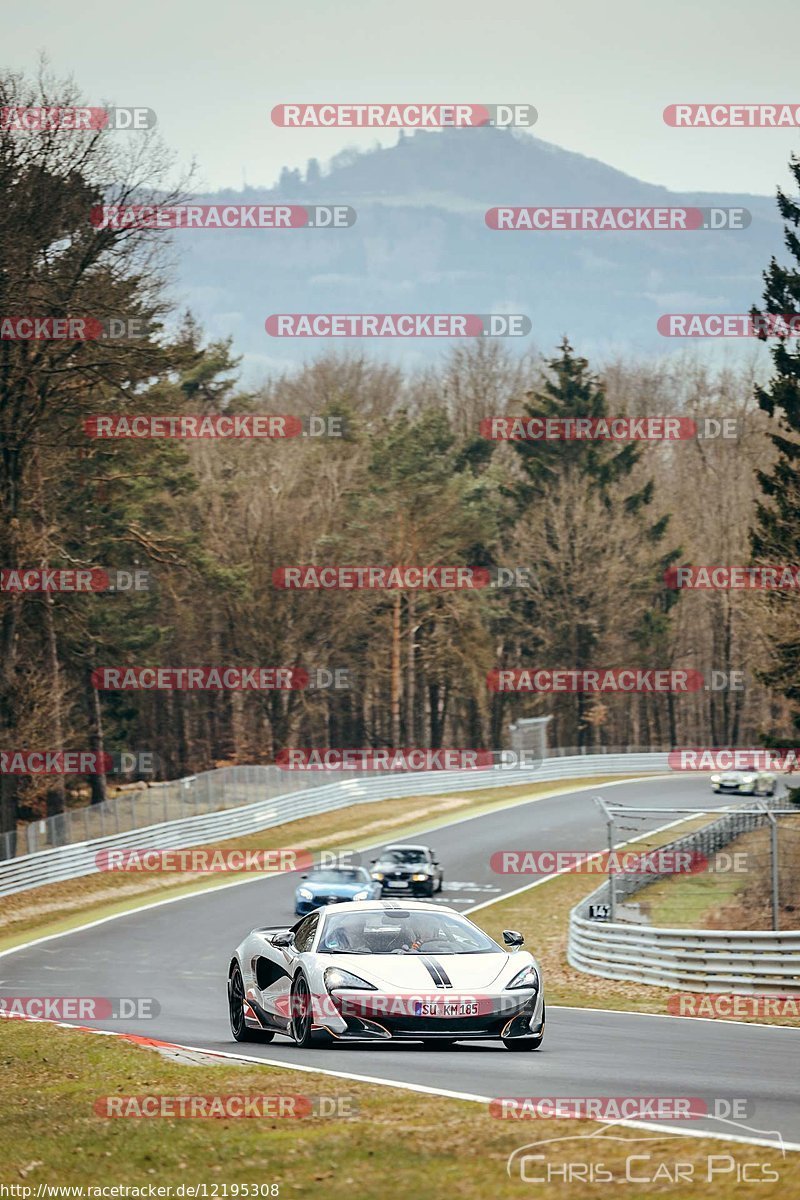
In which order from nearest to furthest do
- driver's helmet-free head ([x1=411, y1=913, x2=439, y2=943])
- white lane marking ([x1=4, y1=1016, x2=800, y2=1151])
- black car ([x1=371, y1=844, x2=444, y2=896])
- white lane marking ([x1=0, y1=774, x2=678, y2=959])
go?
1. white lane marking ([x1=4, y1=1016, x2=800, y2=1151])
2. driver's helmet-free head ([x1=411, y1=913, x2=439, y2=943])
3. white lane marking ([x1=0, y1=774, x2=678, y2=959])
4. black car ([x1=371, y1=844, x2=444, y2=896])

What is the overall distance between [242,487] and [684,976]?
48.9 m

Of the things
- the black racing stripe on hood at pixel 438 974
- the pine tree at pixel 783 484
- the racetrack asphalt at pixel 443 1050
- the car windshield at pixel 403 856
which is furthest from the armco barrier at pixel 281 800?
the black racing stripe on hood at pixel 438 974

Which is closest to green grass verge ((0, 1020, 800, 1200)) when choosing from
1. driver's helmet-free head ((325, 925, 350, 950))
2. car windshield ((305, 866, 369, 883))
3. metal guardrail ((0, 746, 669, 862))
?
driver's helmet-free head ((325, 925, 350, 950))

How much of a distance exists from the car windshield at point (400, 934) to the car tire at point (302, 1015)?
332mm

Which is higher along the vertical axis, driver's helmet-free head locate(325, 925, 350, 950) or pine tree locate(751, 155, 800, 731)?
pine tree locate(751, 155, 800, 731)

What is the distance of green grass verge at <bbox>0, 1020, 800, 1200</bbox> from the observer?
24.4 ft

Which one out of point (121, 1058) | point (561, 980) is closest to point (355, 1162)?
point (121, 1058)

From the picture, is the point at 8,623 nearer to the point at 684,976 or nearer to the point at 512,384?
the point at 684,976

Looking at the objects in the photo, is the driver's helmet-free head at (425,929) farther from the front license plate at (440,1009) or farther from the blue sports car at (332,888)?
the blue sports car at (332,888)

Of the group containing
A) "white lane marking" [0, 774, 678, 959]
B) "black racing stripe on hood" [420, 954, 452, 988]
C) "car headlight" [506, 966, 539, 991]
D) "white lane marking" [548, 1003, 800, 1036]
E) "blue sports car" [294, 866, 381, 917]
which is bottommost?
"white lane marking" [0, 774, 678, 959]

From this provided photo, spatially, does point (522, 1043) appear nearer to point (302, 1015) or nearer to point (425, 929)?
point (425, 929)

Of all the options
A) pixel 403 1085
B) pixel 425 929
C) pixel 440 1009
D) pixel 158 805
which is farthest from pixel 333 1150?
pixel 158 805

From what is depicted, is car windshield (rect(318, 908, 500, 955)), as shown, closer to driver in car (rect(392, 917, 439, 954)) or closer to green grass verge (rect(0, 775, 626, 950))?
driver in car (rect(392, 917, 439, 954))

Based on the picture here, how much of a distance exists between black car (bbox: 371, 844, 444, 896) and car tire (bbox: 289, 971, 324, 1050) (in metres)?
23.7
